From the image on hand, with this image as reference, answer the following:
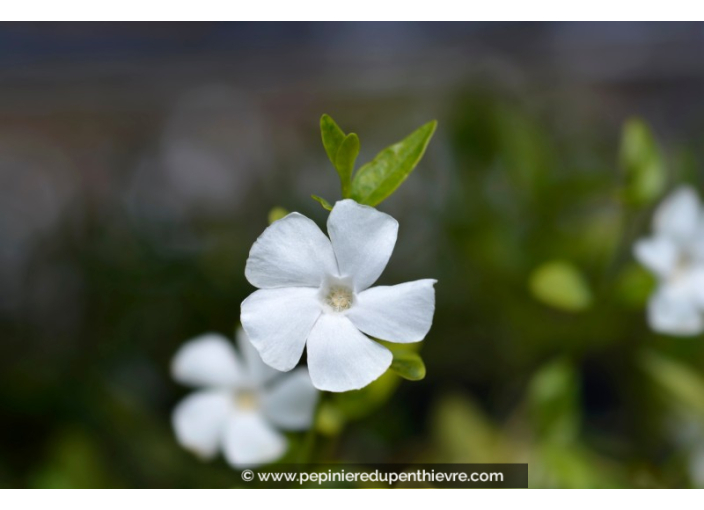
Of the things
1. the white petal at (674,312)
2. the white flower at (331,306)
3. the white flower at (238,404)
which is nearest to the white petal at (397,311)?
the white flower at (331,306)

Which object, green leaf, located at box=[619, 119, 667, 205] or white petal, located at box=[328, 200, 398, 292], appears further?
green leaf, located at box=[619, 119, 667, 205]

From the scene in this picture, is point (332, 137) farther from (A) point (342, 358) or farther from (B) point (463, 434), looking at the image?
(B) point (463, 434)

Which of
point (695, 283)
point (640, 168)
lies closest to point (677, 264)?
point (695, 283)

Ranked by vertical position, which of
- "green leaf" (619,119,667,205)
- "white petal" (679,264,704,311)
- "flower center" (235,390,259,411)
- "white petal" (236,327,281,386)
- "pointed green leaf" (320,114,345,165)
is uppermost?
"pointed green leaf" (320,114,345,165)

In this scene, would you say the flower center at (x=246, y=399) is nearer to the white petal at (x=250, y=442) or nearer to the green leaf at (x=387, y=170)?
the white petal at (x=250, y=442)

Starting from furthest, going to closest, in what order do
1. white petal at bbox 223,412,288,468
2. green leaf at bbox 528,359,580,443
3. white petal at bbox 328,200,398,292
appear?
green leaf at bbox 528,359,580,443
white petal at bbox 223,412,288,468
white petal at bbox 328,200,398,292

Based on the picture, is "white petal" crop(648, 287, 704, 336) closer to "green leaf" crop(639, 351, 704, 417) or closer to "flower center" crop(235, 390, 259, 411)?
"green leaf" crop(639, 351, 704, 417)

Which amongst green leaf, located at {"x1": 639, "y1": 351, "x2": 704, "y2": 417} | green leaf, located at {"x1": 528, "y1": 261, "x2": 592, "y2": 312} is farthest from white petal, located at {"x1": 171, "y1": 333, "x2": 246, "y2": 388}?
green leaf, located at {"x1": 639, "y1": 351, "x2": 704, "y2": 417}

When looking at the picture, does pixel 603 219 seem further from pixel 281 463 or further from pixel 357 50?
pixel 357 50
